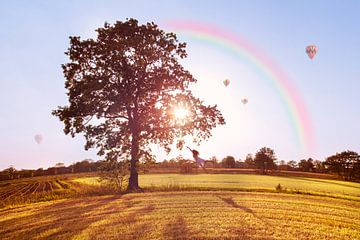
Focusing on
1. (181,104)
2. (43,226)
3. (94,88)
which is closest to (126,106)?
(94,88)

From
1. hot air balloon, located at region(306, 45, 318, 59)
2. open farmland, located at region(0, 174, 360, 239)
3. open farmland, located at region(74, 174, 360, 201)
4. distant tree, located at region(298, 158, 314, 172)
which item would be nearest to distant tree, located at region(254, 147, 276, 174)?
distant tree, located at region(298, 158, 314, 172)

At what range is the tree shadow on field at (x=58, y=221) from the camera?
11.6 m

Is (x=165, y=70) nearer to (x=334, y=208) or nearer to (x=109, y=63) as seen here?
(x=109, y=63)

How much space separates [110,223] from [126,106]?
1613 cm

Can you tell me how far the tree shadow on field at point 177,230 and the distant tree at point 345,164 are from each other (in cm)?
7544

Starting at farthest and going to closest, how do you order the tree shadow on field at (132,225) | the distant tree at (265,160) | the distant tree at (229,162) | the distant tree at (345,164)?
the distant tree at (229,162) → the distant tree at (265,160) → the distant tree at (345,164) → the tree shadow on field at (132,225)

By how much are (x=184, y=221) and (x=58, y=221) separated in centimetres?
608

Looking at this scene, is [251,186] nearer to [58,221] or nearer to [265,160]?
[58,221]

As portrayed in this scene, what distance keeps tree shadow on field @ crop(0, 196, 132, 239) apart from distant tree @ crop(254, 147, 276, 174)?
71.3 m

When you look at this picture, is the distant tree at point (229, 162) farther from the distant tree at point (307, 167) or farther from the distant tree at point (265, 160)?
the distant tree at point (307, 167)

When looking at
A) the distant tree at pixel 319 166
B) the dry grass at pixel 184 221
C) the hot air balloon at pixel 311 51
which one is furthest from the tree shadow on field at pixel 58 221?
the distant tree at pixel 319 166

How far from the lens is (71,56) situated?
26.7 meters

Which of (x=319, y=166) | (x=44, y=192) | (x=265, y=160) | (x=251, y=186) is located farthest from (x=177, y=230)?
(x=319, y=166)

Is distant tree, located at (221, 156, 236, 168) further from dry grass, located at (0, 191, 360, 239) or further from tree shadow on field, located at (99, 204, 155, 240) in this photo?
tree shadow on field, located at (99, 204, 155, 240)
